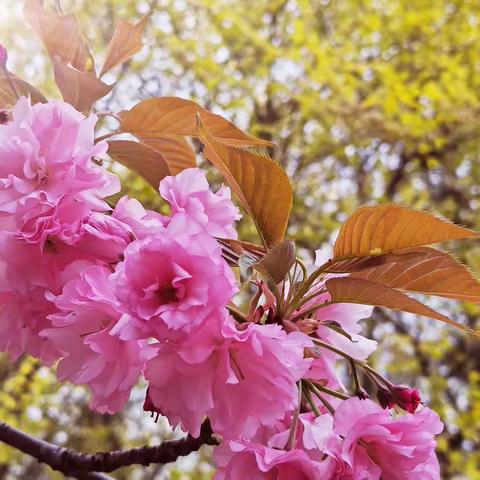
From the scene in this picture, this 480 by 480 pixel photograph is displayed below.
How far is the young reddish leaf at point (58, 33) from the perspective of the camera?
0.78 m

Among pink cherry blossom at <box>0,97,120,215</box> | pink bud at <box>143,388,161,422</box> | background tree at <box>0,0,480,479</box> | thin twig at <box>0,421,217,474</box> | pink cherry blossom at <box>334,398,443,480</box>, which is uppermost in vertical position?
pink cherry blossom at <box>0,97,120,215</box>

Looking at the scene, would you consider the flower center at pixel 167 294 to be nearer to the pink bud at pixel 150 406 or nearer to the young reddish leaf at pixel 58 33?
the pink bud at pixel 150 406

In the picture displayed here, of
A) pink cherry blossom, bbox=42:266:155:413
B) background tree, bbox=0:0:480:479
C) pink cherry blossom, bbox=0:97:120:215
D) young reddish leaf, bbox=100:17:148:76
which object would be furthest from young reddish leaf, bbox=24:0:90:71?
background tree, bbox=0:0:480:479

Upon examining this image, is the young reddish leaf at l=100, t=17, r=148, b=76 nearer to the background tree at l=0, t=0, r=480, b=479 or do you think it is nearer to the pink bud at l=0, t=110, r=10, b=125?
the pink bud at l=0, t=110, r=10, b=125

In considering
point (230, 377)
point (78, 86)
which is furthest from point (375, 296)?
point (78, 86)

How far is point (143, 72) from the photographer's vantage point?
4445 mm

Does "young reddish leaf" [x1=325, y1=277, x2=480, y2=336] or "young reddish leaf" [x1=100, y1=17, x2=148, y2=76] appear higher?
"young reddish leaf" [x1=100, y1=17, x2=148, y2=76]

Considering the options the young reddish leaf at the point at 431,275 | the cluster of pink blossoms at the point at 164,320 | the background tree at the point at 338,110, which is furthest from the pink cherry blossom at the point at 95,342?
the background tree at the point at 338,110

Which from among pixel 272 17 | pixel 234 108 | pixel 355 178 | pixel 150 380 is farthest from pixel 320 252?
pixel 272 17

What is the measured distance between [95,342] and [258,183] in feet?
0.62

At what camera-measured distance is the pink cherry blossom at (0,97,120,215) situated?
532mm

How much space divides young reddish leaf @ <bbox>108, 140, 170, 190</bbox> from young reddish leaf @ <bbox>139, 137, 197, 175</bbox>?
0.06 feet

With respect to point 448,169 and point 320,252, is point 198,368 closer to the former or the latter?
point 320,252

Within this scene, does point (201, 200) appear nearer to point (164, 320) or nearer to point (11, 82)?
point (164, 320)
